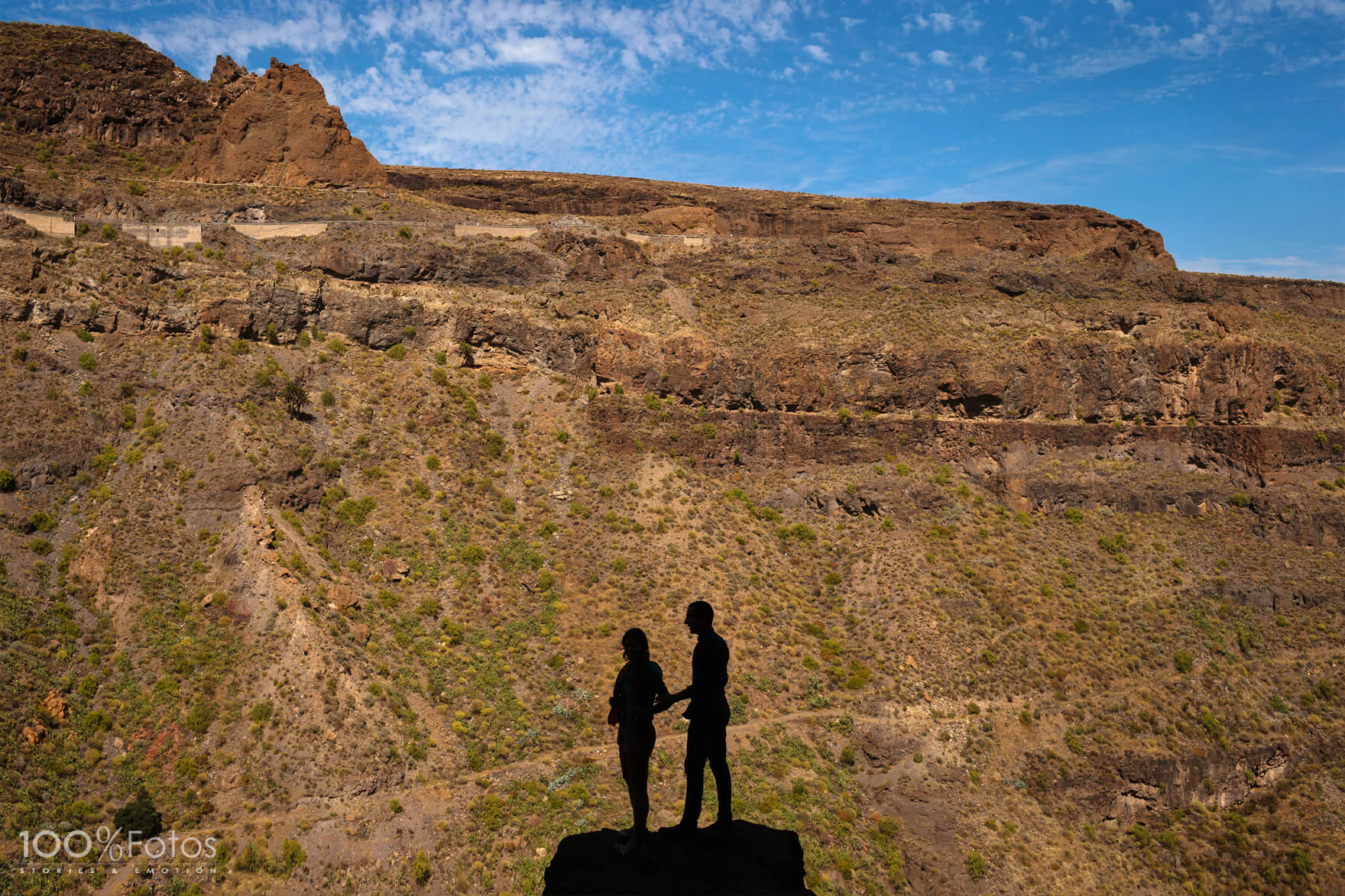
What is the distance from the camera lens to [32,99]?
44.1 metres

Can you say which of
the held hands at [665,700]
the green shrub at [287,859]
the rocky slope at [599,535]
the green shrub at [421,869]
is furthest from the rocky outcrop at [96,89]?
the held hands at [665,700]

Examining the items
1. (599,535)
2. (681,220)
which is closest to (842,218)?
(681,220)

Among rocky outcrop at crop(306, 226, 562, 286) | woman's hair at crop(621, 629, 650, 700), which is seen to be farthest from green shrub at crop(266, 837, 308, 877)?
rocky outcrop at crop(306, 226, 562, 286)

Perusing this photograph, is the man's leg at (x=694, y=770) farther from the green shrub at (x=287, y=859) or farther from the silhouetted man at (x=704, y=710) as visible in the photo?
the green shrub at (x=287, y=859)

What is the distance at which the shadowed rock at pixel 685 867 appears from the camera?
8484 mm

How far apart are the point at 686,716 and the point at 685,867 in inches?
64.7

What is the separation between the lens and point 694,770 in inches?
380

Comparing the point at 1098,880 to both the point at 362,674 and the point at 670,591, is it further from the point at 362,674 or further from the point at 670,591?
the point at 362,674

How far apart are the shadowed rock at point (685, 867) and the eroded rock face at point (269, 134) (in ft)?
152

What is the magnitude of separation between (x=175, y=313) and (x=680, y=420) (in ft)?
73.9

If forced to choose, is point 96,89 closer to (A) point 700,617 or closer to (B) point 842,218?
(B) point 842,218

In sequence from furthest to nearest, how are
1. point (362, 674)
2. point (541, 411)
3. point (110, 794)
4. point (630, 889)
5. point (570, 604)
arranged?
point (541, 411) < point (570, 604) < point (362, 674) < point (110, 794) < point (630, 889)

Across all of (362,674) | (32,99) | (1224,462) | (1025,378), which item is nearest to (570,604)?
(362,674)

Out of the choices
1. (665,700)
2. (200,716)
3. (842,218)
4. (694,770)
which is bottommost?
(200,716)
